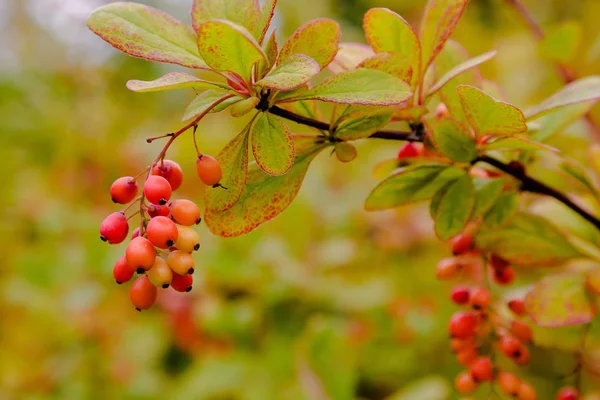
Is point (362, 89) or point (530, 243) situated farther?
point (530, 243)

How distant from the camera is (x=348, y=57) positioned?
0.62 metres

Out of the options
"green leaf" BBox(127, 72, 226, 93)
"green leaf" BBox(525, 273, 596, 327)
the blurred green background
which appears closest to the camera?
"green leaf" BBox(127, 72, 226, 93)

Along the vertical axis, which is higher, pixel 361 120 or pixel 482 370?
pixel 361 120

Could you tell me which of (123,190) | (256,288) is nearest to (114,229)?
(123,190)

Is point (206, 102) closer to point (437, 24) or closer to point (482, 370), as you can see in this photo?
point (437, 24)

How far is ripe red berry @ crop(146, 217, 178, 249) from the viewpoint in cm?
49

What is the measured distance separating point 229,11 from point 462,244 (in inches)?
13.7

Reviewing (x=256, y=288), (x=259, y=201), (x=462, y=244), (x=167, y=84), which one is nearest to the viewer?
(x=167, y=84)

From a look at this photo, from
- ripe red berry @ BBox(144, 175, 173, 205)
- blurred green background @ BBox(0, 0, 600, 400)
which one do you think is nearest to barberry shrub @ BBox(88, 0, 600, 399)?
ripe red berry @ BBox(144, 175, 173, 205)

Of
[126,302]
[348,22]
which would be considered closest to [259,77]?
[126,302]

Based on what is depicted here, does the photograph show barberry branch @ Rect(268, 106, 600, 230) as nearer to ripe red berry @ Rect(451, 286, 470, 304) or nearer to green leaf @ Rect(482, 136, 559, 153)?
green leaf @ Rect(482, 136, 559, 153)

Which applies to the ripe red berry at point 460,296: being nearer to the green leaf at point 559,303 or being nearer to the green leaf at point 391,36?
the green leaf at point 559,303

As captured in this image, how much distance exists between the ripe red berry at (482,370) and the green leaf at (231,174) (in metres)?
0.35

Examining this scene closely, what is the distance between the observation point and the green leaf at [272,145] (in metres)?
0.50
